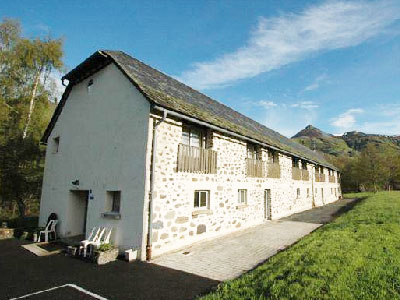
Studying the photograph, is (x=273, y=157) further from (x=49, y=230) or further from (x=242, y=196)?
(x=49, y=230)

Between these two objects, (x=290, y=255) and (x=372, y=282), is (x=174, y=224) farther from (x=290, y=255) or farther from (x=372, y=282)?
(x=372, y=282)

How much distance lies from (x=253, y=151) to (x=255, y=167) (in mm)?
1099

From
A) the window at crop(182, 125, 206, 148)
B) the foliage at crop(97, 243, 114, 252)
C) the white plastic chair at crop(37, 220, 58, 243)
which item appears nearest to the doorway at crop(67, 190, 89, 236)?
the white plastic chair at crop(37, 220, 58, 243)

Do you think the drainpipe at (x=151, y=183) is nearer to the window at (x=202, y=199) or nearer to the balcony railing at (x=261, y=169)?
the window at (x=202, y=199)

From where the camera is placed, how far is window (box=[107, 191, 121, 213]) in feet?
28.9

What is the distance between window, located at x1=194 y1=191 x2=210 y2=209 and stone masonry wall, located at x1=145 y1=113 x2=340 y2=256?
198 mm

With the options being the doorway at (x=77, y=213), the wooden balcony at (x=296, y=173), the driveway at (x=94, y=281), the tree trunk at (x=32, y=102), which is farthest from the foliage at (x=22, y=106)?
the wooden balcony at (x=296, y=173)

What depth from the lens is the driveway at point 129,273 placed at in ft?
16.9

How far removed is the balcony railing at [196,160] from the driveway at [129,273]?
2.97 metres

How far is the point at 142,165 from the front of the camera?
787cm

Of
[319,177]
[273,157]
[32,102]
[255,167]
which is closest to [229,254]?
[255,167]

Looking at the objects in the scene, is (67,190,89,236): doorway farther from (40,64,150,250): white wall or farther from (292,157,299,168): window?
(292,157,299,168): window

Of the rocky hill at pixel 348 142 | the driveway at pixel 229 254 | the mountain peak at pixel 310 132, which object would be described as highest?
the mountain peak at pixel 310 132

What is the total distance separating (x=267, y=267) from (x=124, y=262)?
4.24 metres
